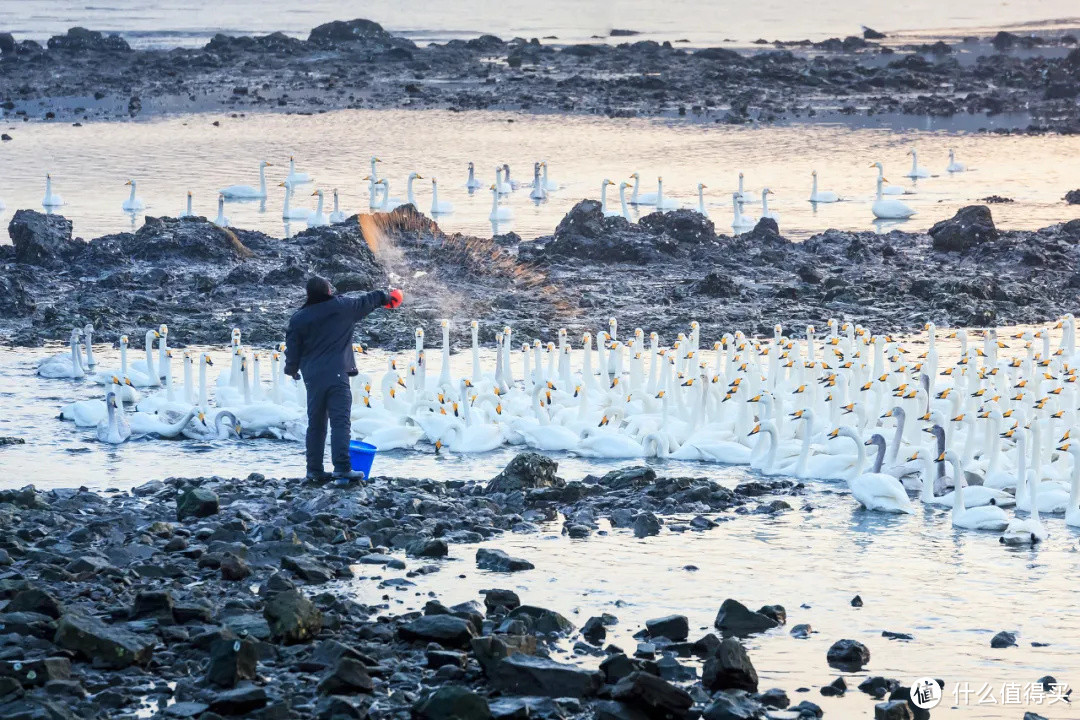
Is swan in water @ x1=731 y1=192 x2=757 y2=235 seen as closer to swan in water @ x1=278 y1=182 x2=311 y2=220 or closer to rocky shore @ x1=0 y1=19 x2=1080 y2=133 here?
swan in water @ x1=278 y1=182 x2=311 y2=220

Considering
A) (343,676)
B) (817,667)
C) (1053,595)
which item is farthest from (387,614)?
(1053,595)

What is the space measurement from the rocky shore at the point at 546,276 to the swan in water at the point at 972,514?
304 inches

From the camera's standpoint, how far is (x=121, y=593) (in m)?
11.0

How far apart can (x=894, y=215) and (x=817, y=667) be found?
70.9 feet

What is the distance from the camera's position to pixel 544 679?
948cm

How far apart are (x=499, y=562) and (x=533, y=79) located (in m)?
47.5

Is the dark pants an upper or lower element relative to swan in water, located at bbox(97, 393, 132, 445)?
upper

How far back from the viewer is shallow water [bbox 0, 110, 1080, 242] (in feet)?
106

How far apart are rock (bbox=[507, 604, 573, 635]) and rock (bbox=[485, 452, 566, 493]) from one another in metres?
3.40

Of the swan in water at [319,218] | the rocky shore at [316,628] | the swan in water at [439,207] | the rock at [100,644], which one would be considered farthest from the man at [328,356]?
the swan in water at [439,207]

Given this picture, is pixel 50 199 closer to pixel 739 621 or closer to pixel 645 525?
pixel 645 525

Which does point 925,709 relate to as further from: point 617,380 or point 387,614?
point 617,380

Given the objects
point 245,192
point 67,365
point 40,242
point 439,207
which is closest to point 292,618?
point 67,365

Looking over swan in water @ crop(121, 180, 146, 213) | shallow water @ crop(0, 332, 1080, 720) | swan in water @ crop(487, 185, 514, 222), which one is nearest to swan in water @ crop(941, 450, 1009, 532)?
shallow water @ crop(0, 332, 1080, 720)
